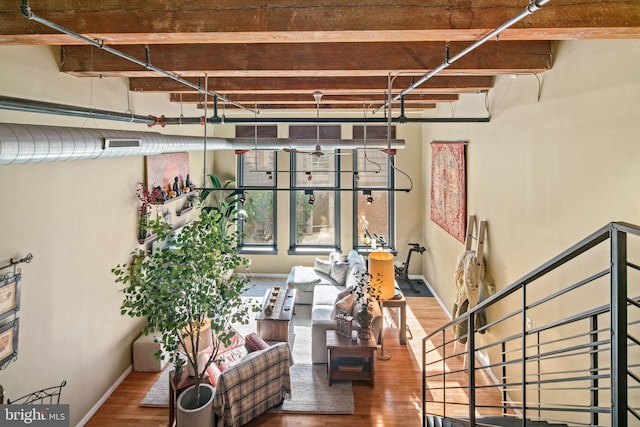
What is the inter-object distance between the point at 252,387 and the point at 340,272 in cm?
344

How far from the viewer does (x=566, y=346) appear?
307 centimetres

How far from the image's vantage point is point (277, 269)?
8.58 m

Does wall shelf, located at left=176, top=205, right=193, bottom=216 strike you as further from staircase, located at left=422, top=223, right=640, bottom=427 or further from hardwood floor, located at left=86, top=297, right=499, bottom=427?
staircase, located at left=422, top=223, right=640, bottom=427

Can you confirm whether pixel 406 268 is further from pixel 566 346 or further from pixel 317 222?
pixel 566 346

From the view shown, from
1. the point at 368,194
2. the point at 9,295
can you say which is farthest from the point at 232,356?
the point at 368,194

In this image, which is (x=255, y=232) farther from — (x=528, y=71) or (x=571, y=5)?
(x=571, y=5)

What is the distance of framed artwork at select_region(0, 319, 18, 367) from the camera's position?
9.25 feet

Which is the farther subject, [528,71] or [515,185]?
[515,185]

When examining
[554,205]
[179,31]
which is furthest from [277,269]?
[179,31]

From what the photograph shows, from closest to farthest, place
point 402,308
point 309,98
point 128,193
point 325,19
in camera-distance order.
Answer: point 325,19 < point 128,193 < point 309,98 < point 402,308

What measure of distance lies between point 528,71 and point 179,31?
9.79 feet

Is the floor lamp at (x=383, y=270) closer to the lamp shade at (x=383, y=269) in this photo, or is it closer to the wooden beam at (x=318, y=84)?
the lamp shade at (x=383, y=269)

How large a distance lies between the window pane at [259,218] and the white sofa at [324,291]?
1.71 m

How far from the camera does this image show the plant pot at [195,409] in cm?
333
